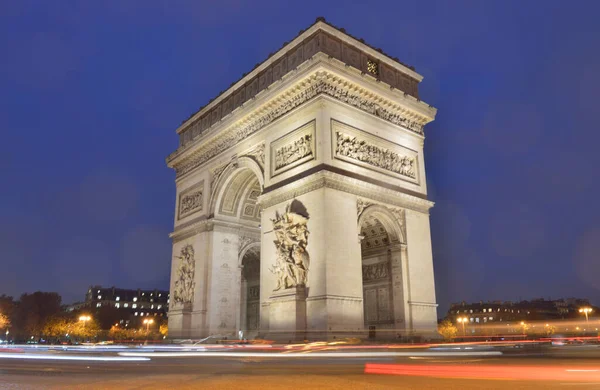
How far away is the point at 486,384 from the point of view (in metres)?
6.55

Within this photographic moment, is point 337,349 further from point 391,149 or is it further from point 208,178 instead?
point 208,178

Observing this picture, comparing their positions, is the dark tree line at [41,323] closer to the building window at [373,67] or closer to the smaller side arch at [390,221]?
the smaller side arch at [390,221]

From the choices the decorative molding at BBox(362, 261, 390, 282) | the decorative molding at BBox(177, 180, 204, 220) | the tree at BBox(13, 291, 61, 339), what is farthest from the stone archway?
the tree at BBox(13, 291, 61, 339)

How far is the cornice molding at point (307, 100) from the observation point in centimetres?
2105

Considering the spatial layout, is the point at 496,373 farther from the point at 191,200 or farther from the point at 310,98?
the point at 191,200

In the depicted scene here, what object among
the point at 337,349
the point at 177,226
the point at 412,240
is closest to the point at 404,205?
the point at 412,240

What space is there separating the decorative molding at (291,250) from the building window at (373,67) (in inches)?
301

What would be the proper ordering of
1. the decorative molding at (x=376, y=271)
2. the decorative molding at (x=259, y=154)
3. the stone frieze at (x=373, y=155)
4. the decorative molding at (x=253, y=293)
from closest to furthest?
the stone frieze at (x=373, y=155) → the decorative molding at (x=376, y=271) → the decorative molding at (x=259, y=154) → the decorative molding at (x=253, y=293)

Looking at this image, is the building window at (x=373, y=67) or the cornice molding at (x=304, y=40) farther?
the building window at (x=373, y=67)

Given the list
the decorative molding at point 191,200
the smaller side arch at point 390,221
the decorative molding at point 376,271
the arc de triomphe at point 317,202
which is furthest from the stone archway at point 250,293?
the smaller side arch at point 390,221

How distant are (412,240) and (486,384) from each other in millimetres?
15746

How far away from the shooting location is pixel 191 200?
29.3m

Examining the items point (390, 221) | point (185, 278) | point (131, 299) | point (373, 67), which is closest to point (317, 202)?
point (390, 221)

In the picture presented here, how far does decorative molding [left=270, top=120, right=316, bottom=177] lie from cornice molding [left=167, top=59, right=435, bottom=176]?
1.19 m
